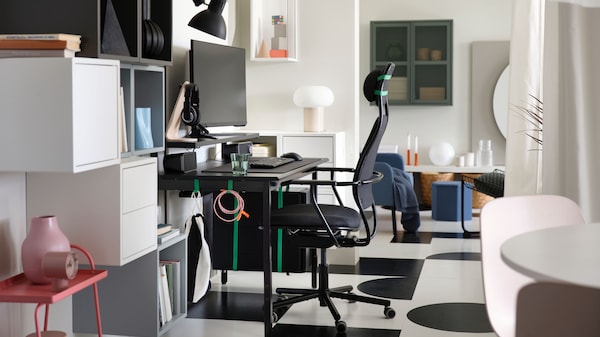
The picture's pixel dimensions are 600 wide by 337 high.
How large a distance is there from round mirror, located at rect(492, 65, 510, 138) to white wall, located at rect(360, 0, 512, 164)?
0.30 m

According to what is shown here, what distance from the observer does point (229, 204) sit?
16.9 ft

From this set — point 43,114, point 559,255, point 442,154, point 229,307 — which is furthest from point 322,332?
point 442,154

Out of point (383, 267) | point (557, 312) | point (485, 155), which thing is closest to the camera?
point (557, 312)

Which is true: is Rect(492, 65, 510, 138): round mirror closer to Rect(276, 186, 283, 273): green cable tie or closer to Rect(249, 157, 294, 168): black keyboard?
Rect(276, 186, 283, 273): green cable tie

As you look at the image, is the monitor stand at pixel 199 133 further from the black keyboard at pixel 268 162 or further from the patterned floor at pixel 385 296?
the patterned floor at pixel 385 296

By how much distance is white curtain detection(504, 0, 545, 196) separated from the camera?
4.64 meters

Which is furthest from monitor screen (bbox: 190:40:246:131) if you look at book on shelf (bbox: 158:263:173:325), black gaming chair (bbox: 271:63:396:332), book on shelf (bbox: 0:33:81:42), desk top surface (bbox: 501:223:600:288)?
desk top surface (bbox: 501:223:600:288)

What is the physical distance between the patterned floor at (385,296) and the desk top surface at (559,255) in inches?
86.6

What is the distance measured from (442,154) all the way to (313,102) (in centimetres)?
300

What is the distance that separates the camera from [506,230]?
248cm

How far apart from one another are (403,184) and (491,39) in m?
2.45

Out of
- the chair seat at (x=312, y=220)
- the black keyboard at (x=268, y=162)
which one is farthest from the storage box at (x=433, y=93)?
the chair seat at (x=312, y=220)

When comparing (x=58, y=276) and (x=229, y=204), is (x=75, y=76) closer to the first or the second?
(x=58, y=276)

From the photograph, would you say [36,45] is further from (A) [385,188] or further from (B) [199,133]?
(A) [385,188]
